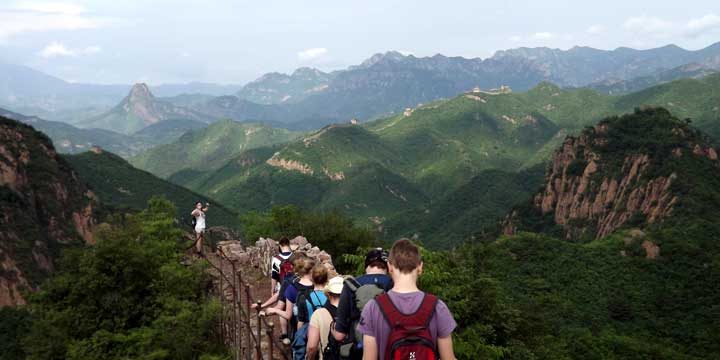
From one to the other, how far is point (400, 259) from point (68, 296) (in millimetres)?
14290

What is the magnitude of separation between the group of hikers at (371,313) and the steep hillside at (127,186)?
113 metres

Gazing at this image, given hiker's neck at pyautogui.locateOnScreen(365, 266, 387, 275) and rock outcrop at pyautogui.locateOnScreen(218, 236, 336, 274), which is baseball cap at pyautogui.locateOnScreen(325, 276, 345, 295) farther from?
rock outcrop at pyautogui.locateOnScreen(218, 236, 336, 274)

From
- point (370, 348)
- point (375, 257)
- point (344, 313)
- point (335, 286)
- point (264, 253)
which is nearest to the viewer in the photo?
point (370, 348)

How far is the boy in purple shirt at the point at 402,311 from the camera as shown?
17.8ft

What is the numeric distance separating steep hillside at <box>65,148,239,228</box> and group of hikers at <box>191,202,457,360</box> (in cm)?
11262

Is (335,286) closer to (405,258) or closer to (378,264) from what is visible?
(378,264)

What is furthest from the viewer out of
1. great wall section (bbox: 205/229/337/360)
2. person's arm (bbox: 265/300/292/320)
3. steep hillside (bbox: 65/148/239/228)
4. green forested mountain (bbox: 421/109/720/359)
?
steep hillside (bbox: 65/148/239/228)

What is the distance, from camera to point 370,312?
550cm

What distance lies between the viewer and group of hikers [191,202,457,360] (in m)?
5.38

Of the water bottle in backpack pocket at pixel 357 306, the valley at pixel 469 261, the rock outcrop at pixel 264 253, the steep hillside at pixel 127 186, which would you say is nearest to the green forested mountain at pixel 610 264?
the valley at pixel 469 261

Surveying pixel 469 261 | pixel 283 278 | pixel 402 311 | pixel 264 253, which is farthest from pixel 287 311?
pixel 469 261

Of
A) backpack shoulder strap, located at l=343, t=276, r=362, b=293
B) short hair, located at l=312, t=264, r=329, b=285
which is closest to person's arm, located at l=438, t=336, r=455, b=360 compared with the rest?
backpack shoulder strap, located at l=343, t=276, r=362, b=293

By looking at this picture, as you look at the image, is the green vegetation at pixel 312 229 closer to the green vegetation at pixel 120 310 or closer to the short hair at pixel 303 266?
the green vegetation at pixel 120 310

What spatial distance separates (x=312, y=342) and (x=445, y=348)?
2.70m
